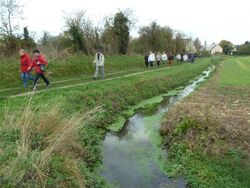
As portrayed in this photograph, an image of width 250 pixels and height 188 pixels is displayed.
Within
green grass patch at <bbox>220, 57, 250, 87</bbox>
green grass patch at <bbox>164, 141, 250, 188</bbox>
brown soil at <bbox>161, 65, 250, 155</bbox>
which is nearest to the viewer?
A: green grass patch at <bbox>164, 141, 250, 188</bbox>

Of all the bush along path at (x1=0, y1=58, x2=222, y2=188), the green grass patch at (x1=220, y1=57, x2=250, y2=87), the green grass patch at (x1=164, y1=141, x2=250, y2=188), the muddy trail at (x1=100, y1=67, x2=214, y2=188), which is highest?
the bush along path at (x1=0, y1=58, x2=222, y2=188)

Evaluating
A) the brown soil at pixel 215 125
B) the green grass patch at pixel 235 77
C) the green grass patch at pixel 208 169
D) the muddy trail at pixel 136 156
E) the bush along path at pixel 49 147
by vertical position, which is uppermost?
the bush along path at pixel 49 147

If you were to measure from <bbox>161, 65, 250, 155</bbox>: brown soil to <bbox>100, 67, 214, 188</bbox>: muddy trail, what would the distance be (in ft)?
2.17

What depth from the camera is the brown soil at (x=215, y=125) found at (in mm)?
8188

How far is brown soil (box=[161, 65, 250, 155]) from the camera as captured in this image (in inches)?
322

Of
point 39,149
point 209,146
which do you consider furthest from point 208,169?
point 39,149

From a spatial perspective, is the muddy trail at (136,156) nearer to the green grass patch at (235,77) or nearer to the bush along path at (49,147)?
the bush along path at (49,147)

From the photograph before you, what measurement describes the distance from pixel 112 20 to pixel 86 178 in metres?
37.2

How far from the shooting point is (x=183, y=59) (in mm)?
53969

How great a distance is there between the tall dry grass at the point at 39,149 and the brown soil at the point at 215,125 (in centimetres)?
319

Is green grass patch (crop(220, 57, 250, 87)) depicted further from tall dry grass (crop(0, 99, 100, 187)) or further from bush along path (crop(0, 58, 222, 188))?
tall dry grass (crop(0, 99, 100, 187))

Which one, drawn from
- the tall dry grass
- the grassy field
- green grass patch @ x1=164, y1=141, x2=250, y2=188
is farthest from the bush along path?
the grassy field

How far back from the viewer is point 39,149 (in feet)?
22.4

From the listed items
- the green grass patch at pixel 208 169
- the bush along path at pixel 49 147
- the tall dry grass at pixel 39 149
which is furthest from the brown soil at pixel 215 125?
the tall dry grass at pixel 39 149
